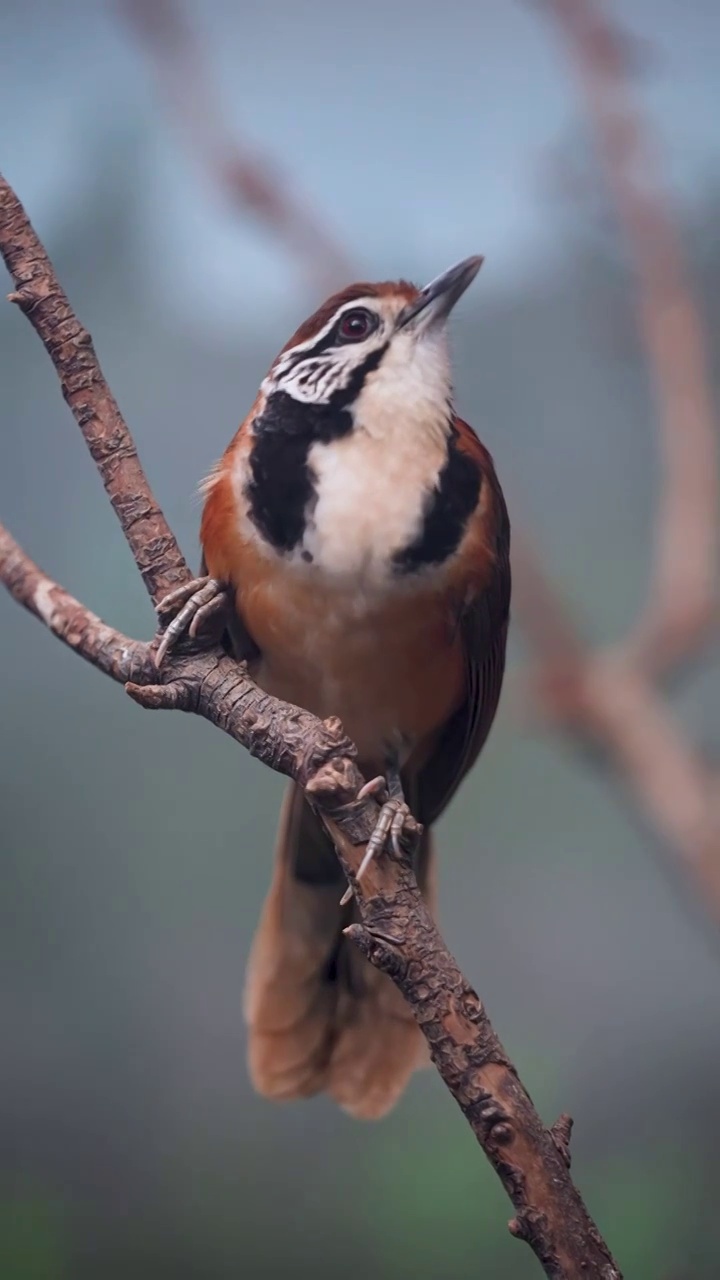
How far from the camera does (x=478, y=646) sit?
108 centimetres

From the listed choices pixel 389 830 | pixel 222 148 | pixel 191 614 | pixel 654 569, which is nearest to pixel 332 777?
pixel 389 830

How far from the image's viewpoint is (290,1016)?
48.7 inches

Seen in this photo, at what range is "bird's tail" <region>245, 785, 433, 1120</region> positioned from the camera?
4.02ft

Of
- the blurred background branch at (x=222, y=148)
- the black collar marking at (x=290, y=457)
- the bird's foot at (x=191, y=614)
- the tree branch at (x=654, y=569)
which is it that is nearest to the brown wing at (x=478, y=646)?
the black collar marking at (x=290, y=457)

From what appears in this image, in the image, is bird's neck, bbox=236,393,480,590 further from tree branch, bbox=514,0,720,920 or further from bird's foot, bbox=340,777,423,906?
tree branch, bbox=514,0,720,920

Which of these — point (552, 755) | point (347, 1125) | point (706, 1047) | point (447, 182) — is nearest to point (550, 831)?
point (552, 755)

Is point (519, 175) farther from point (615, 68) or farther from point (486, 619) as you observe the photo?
point (486, 619)

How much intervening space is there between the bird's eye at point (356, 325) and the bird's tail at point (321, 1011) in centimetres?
46

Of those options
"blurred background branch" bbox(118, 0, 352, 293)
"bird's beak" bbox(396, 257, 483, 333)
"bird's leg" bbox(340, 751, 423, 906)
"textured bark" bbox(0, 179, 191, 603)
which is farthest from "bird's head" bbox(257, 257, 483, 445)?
"blurred background branch" bbox(118, 0, 352, 293)

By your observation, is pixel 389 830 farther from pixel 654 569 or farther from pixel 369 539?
pixel 654 569

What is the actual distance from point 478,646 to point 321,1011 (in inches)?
17.3

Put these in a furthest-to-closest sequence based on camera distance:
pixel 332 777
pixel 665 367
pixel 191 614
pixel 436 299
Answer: pixel 665 367 → pixel 436 299 → pixel 191 614 → pixel 332 777

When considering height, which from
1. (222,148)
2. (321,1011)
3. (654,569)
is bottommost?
(321,1011)

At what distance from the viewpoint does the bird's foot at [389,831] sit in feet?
2.77
